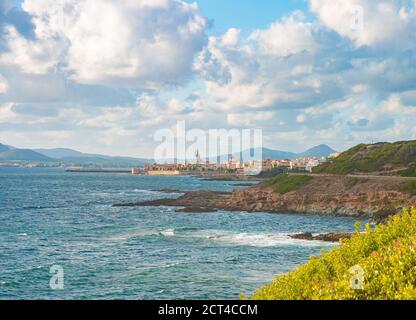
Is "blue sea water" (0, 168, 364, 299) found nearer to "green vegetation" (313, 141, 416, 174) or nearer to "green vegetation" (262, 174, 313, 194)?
"green vegetation" (262, 174, 313, 194)

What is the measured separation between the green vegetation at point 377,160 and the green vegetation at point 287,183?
17.9m

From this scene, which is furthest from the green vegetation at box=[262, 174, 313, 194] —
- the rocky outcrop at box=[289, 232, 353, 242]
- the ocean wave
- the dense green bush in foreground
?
the dense green bush in foreground

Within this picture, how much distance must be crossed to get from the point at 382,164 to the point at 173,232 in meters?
103

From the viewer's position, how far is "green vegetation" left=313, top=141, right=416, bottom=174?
165750mm

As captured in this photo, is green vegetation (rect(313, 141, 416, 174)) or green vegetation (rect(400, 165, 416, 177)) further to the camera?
green vegetation (rect(313, 141, 416, 174))

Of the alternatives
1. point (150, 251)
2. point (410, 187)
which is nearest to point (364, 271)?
point (150, 251)

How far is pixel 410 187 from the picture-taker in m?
124

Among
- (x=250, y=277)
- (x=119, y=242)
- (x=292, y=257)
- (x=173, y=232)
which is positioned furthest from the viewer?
(x=173, y=232)

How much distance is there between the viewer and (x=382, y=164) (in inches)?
6590

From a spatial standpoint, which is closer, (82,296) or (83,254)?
(82,296)

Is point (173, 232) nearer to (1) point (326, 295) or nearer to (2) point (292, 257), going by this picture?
(2) point (292, 257)

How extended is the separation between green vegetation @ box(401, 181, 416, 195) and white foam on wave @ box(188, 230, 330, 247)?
167ft
